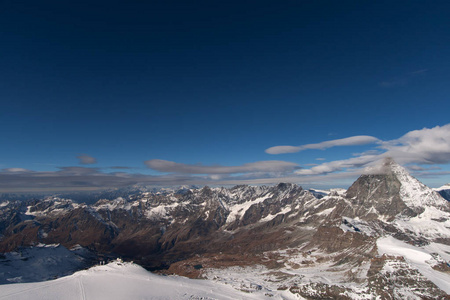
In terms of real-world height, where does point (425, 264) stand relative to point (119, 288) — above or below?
below

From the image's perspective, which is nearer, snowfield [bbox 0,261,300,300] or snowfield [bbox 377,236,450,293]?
snowfield [bbox 0,261,300,300]

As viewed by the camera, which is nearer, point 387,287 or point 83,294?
point 83,294

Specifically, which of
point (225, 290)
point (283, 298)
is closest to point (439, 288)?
point (283, 298)

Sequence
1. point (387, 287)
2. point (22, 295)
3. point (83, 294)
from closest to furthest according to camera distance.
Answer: point (22, 295) < point (83, 294) < point (387, 287)

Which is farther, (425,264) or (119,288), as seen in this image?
(425,264)

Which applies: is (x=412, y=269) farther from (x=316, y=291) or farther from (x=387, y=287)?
(x=316, y=291)

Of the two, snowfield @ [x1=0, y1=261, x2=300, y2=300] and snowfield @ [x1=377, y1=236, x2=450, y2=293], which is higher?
snowfield @ [x1=0, y1=261, x2=300, y2=300]

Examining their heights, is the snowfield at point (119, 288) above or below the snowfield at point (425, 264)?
above

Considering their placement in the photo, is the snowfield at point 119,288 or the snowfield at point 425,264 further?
the snowfield at point 425,264
